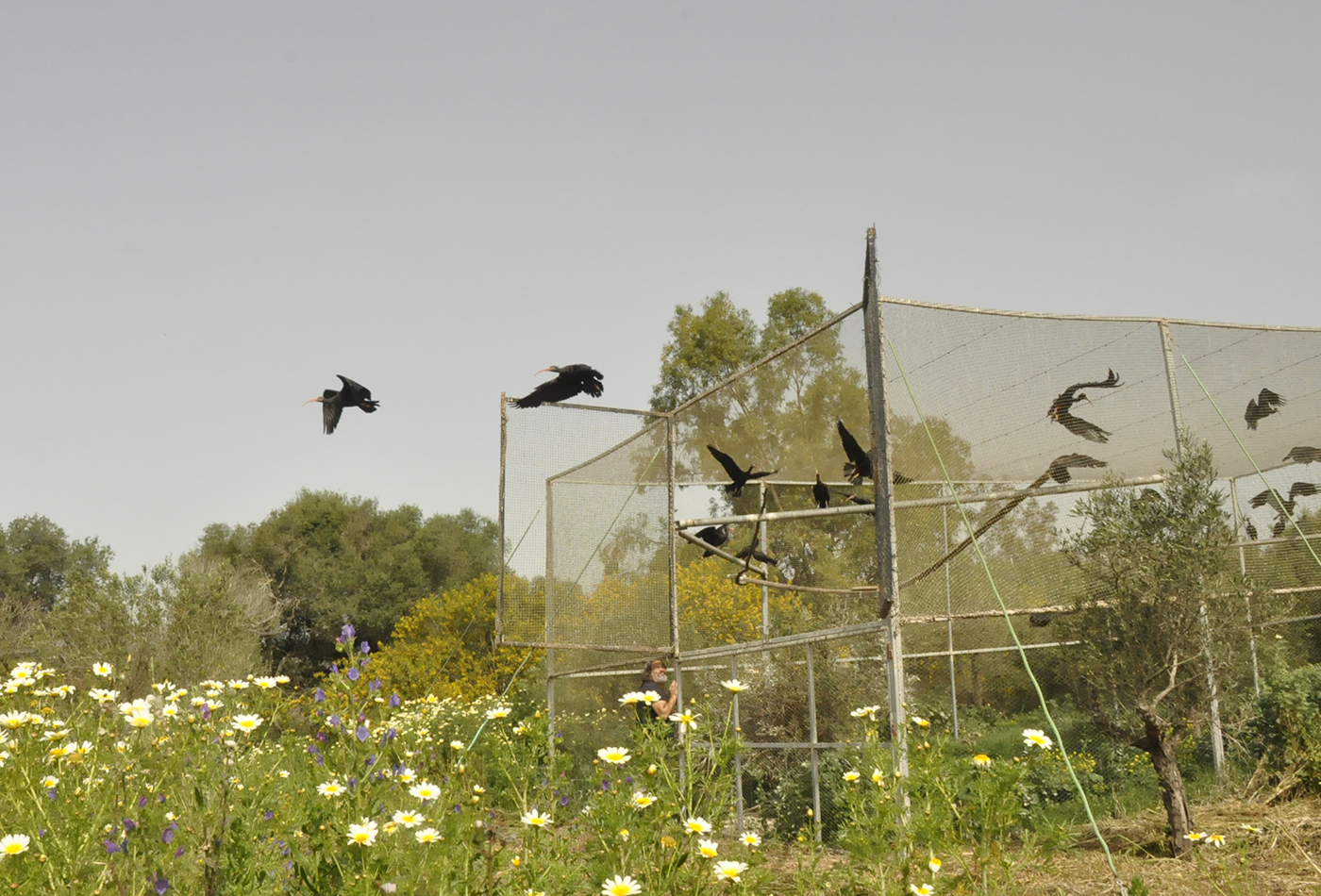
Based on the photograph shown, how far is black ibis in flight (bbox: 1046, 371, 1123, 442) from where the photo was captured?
5.75 meters

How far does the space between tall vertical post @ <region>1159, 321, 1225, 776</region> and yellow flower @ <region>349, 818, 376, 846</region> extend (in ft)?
13.7

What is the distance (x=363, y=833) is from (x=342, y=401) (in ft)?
17.9

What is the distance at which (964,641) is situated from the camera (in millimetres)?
13070

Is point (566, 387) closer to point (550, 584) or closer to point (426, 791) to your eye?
point (550, 584)

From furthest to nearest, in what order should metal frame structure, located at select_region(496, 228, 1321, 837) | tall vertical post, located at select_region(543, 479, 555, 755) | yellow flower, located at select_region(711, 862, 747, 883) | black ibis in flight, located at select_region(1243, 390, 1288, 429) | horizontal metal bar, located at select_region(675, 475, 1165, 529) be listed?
tall vertical post, located at select_region(543, 479, 555, 755), black ibis in flight, located at select_region(1243, 390, 1288, 429), horizontal metal bar, located at select_region(675, 475, 1165, 529), metal frame structure, located at select_region(496, 228, 1321, 837), yellow flower, located at select_region(711, 862, 747, 883)

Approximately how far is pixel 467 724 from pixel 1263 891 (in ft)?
30.3

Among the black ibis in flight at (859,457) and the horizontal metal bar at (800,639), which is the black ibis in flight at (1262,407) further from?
the horizontal metal bar at (800,639)

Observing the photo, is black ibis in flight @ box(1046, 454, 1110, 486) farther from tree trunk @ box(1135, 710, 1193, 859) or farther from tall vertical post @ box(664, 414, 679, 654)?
tall vertical post @ box(664, 414, 679, 654)

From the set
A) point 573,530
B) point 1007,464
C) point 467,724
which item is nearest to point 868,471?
point 1007,464

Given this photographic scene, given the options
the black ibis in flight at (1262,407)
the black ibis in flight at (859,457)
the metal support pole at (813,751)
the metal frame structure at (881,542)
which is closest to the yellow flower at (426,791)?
the metal frame structure at (881,542)

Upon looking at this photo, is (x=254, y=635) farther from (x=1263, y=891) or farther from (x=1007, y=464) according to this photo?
(x=1263, y=891)

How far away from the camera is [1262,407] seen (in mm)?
6480

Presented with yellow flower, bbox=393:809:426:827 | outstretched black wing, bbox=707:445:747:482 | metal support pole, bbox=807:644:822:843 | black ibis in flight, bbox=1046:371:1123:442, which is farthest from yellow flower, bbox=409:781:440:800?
outstretched black wing, bbox=707:445:747:482

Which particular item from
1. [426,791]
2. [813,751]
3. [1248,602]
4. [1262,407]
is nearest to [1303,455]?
[1262,407]
